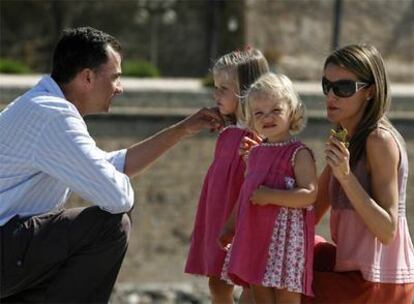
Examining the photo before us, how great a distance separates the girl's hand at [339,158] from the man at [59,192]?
0.75 meters

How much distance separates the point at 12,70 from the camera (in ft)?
48.4

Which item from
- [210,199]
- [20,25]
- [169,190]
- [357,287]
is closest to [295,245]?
[357,287]

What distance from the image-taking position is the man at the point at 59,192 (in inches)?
149

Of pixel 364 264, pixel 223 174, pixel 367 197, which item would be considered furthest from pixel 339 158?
pixel 223 174

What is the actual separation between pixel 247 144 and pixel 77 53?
0.71 m

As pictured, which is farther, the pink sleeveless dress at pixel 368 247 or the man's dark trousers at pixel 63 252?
the man's dark trousers at pixel 63 252

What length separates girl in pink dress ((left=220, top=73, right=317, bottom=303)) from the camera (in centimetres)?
370

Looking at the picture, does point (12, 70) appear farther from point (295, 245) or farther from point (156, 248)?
point (295, 245)

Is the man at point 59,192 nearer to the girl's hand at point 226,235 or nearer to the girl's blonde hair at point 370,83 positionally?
the girl's hand at point 226,235

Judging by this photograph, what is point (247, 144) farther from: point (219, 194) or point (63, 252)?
point (63, 252)

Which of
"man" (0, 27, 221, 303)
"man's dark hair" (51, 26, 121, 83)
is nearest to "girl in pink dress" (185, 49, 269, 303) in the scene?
"man" (0, 27, 221, 303)

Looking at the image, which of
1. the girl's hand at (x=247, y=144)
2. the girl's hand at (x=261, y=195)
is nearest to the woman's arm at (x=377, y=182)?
the girl's hand at (x=261, y=195)

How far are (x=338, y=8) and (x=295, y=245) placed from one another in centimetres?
1388

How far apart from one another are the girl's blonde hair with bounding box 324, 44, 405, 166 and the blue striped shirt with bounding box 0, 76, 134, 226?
2.74ft
